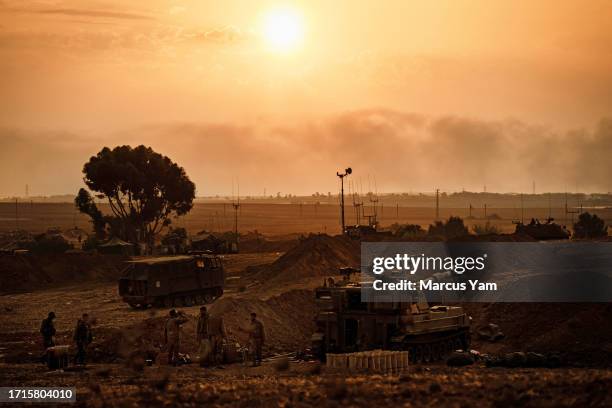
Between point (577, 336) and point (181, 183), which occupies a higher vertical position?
point (181, 183)

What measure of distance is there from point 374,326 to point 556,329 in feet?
24.1

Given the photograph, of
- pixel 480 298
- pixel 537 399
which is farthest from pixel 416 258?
pixel 537 399

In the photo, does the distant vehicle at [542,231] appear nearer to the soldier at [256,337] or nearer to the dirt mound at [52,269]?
the dirt mound at [52,269]

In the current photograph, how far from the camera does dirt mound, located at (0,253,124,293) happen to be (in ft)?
185

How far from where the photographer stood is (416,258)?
2119 inches

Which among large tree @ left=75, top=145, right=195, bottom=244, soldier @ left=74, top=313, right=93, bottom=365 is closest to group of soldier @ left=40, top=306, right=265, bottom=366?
soldier @ left=74, top=313, right=93, bottom=365

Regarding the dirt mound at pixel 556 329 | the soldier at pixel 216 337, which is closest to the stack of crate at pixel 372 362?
the soldier at pixel 216 337

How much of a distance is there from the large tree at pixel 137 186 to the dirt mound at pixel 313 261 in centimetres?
1790

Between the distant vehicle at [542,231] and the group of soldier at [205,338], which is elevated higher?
the distant vehicle at [542,231]

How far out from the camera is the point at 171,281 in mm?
42781

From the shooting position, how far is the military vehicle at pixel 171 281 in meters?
42.0

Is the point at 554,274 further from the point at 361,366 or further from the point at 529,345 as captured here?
the point at 361,366

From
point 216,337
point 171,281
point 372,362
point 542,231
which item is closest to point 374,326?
point 372,362

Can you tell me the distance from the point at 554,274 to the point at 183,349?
52.2 ft
